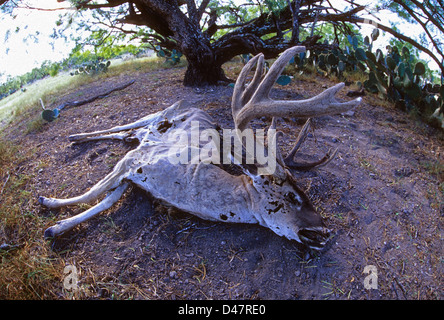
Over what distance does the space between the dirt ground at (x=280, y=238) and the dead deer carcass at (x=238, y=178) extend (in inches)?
5.9

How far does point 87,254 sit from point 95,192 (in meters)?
0.63

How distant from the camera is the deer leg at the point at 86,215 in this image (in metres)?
2.48

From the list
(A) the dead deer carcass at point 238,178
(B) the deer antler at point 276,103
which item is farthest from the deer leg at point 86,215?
(B) the deer antler at point 276,103

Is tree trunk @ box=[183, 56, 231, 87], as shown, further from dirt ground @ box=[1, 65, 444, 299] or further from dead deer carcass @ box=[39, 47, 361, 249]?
dead deer carcass @ box=[39, 47, 361, 249]

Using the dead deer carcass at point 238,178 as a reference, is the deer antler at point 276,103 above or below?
above

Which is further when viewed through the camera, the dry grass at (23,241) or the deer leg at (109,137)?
the deer leg at (109,137)

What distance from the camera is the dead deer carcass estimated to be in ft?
6.51

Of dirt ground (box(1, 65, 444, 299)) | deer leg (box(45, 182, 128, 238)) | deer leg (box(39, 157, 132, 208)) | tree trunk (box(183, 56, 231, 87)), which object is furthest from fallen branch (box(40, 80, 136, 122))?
deer leg (box(45, 182, 128, 238))

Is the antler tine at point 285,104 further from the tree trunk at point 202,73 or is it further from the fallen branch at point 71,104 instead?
the fallen branch at point 71,104

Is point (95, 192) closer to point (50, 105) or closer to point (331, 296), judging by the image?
point (331, 296)

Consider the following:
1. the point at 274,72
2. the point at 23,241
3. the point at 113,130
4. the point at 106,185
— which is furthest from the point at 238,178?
the point at 113,130
